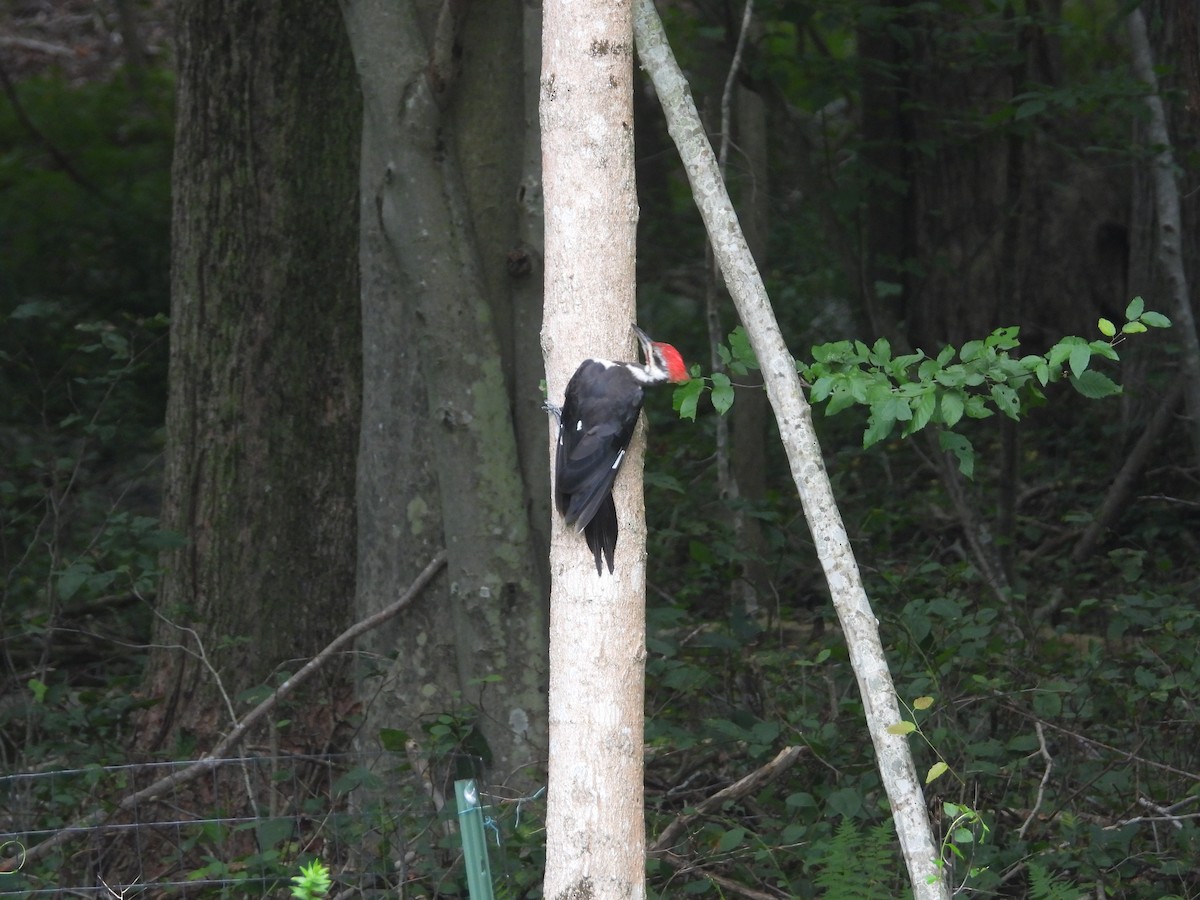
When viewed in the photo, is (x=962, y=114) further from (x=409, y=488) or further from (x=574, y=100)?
(x=574, y=100)

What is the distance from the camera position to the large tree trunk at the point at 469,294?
4.65m

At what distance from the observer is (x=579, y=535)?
2.83 m

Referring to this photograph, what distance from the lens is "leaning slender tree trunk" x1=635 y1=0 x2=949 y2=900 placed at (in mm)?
2787

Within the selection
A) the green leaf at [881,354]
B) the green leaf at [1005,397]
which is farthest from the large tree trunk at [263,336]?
the green leaf at [1005,397]

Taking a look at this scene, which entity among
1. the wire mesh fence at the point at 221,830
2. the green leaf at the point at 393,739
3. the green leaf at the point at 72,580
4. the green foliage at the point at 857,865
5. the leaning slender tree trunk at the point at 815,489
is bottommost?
the wire mesh fence at the point at 221,830

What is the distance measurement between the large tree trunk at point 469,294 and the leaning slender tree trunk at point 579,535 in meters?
1.68

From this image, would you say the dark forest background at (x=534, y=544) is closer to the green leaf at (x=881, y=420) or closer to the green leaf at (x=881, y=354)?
the green leaf at (x=881, y=354)

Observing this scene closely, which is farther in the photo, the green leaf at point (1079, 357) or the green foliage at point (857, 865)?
the green foliage at point (857, 865)

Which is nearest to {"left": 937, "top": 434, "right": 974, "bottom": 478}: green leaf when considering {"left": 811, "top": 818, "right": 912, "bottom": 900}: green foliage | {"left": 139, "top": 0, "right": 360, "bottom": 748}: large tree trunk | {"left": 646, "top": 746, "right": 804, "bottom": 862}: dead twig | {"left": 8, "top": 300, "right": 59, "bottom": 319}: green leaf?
{"left": 646, "top": 746, "right": 804, "bottom": 862}: dead twig

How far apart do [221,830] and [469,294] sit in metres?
2.11

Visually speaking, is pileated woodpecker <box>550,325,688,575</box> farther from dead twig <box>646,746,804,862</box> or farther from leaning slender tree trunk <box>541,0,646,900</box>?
dead twig <box>646,746,804,862</box>

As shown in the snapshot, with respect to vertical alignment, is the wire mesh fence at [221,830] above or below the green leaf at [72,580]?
below

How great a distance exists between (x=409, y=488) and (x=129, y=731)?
74.5 inches

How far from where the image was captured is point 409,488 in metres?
5.16
